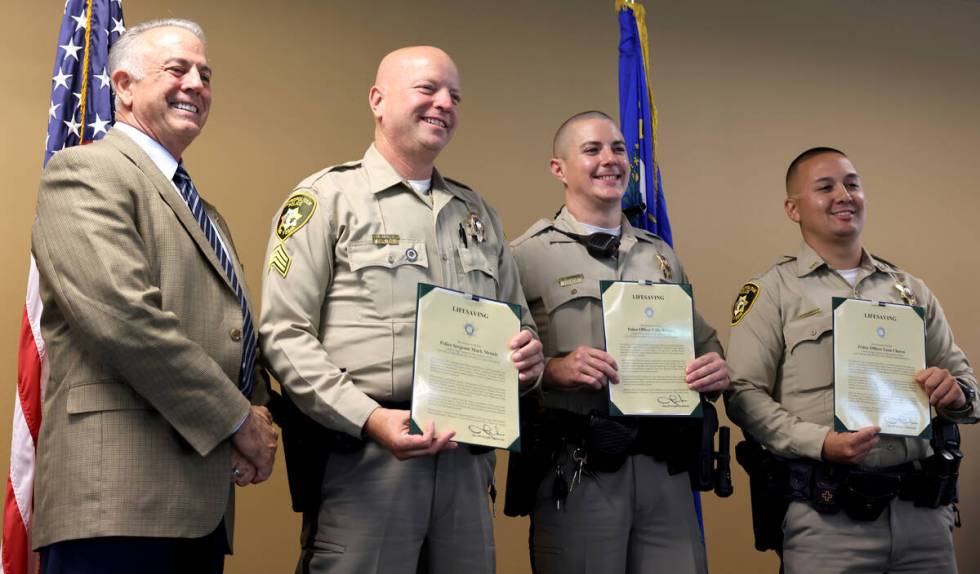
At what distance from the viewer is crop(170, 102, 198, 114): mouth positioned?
2.29 meters

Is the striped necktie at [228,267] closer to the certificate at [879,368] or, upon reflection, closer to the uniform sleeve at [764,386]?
the uniform sleeve at [764,386]

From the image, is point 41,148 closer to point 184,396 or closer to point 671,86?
point 184,396

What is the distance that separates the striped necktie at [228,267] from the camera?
2242mm

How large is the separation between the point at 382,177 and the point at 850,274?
1.70 metres

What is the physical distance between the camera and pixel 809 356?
3100mm

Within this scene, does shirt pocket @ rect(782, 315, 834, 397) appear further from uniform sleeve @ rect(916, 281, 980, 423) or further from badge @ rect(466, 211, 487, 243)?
badge @ rect(466, 211, 487, 243)

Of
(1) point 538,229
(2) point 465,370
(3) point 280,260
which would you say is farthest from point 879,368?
(3) point 280,260

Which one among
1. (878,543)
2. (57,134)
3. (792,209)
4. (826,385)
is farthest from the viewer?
(792,209)

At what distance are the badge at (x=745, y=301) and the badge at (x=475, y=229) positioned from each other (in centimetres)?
109

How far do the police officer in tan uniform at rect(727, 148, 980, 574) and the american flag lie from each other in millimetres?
2084

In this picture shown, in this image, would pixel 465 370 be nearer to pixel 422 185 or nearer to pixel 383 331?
pixel 383 331

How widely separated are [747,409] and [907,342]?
524mm

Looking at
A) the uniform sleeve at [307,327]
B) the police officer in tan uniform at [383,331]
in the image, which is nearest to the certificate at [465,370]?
the police officer in tan uniform at [383,331]

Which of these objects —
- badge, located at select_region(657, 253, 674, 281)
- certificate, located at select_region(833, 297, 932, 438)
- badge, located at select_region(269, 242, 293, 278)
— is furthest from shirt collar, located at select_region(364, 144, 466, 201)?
certificate, located at select_region(833, 297, 932, 438)
